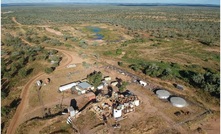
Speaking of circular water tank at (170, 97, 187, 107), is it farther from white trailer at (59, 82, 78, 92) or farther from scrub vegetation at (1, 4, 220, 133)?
white trailer at (59, 82, 78, 92)

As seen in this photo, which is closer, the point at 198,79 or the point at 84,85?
the point at 84,85

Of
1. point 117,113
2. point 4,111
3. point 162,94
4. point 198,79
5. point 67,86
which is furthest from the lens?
point 198,79

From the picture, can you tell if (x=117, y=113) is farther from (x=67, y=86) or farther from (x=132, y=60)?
(x=132, y=60)

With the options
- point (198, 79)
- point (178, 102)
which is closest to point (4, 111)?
point (178, 102)

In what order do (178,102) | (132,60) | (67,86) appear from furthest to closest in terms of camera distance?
(132,60)
(67,86)
(178,102)

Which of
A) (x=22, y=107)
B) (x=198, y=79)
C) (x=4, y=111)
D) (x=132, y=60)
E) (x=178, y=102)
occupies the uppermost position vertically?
(x=198, y=79)

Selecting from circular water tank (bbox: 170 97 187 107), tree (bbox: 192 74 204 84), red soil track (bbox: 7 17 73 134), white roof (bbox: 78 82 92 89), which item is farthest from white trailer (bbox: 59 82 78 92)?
tree (bbox: 192 74 204 84)

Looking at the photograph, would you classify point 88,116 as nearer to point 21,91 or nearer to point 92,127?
point 92,127

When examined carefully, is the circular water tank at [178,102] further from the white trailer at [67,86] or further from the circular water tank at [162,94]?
the white trailer at [67,86]

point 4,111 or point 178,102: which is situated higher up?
point 178,102
